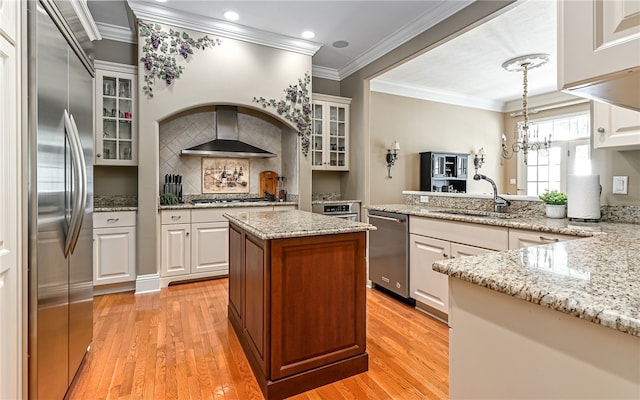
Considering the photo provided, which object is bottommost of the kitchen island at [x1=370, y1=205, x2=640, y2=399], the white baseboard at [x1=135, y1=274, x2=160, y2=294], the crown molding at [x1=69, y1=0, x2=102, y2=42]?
the white baseboard at [x1=135, y1=274, x2=160, y2=294]

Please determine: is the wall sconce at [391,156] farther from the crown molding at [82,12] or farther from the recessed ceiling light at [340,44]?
the crown molding at [82,12]

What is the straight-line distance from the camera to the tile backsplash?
4.14 meters

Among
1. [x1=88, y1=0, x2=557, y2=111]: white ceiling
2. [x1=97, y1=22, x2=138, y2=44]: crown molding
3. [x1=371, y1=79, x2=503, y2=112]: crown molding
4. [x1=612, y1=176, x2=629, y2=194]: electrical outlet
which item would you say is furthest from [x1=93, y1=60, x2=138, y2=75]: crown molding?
[x1=612, y1=176, x2=629, y2=194]: electrical outlet

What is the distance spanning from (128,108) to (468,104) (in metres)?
5.97

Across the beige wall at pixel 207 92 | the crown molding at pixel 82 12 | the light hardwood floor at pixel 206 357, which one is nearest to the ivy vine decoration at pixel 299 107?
the beige wall at pixel 207 92

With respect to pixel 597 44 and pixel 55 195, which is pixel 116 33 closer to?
pixel 55 195

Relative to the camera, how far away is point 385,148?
5.56 m

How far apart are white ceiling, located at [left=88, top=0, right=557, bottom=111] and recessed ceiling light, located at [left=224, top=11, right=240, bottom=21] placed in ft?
0.18

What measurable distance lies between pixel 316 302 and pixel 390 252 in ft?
4.99

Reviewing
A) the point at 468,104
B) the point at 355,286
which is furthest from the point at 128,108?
the point at 468,104

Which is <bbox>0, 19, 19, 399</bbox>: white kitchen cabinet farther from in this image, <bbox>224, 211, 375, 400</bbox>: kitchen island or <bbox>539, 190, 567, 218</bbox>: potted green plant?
<bbox>539, 190, 567, 218</bbox>: potted green plant

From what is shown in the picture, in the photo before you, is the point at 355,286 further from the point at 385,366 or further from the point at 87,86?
the point at 87,86

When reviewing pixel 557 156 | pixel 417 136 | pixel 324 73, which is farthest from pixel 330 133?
pixel 557 156

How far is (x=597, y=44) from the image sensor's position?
0.67 m
